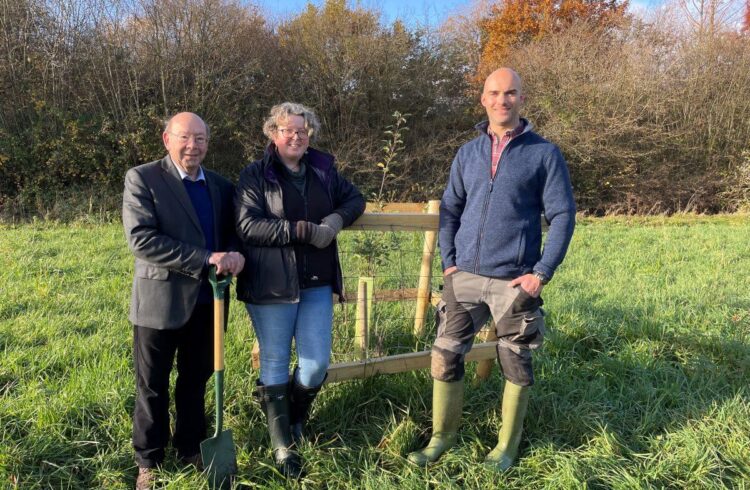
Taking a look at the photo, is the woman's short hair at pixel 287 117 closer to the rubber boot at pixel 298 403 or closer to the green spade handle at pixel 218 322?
the green spade handle at pixel 218 322

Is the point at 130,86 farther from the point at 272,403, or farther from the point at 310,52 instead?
the point at 272,403

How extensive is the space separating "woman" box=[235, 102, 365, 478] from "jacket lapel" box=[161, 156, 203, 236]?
21cm

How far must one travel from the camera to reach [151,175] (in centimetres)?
226

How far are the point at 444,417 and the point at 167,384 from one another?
4.74 ft

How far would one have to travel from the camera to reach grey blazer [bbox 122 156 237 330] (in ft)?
7.17

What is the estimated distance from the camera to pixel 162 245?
2.18 metres

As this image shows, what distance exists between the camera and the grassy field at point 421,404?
243 cm

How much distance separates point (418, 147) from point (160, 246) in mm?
12191

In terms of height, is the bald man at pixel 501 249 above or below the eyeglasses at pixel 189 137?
below

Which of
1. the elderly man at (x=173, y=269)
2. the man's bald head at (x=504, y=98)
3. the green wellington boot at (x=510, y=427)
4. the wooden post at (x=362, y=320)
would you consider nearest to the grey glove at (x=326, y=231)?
the elderly man at (x=173, y=269)

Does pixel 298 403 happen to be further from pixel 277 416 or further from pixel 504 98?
pixel 504 98

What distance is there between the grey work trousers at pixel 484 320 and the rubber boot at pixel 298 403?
683mm

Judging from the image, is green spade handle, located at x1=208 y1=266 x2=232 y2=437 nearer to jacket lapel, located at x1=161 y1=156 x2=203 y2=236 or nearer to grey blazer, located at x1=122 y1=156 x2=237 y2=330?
grey blazer, located at x1=122 y1=156 x2=237 y2=330

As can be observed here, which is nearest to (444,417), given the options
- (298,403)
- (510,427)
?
(510,427)
